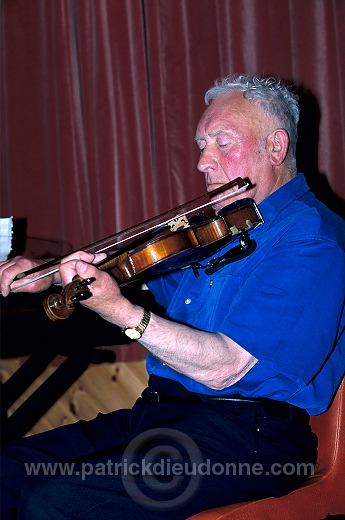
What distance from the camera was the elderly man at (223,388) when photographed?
4.29 ft

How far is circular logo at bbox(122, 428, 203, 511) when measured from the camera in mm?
1307

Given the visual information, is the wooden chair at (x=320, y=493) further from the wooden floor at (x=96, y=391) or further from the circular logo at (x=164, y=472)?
the wooden floor at (x=96, y=391)

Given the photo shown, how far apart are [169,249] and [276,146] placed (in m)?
0.58

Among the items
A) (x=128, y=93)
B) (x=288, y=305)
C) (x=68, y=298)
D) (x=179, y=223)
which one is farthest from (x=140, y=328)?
(x=128, y=93)

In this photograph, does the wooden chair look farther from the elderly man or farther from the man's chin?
the man's chin

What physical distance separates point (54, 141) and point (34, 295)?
1147mm

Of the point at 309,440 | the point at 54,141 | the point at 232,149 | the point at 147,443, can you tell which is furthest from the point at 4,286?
the point at 54,141

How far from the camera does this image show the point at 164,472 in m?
1.36

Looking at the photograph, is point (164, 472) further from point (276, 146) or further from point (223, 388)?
point (276, 146)

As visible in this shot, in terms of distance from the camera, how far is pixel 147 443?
1.48 metres

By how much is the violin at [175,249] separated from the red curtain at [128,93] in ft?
2.75

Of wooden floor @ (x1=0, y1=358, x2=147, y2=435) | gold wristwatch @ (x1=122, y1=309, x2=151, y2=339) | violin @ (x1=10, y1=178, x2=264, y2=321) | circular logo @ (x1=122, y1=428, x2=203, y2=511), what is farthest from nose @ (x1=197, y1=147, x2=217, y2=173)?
wooden floor @ (x1=0, y1=358, x2=147, y2=435)

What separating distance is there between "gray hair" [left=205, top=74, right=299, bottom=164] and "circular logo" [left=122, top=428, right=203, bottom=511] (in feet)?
2.98

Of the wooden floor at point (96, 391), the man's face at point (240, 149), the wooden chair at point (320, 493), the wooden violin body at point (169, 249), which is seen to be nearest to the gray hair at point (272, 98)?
the man's face at point (240, 149)
